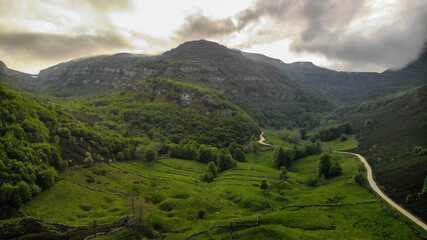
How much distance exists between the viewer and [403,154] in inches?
3925

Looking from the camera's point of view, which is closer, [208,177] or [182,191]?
[182,191]

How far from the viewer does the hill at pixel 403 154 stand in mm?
69250

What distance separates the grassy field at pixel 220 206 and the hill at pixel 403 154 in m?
8.05

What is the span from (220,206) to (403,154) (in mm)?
85055

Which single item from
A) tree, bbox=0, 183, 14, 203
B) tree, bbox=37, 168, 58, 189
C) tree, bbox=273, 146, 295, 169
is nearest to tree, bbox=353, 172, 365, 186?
tree, bbox=273, 146, 295, 169

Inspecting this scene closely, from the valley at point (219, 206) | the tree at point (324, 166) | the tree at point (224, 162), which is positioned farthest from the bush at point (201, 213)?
the tree at point (324, 166)

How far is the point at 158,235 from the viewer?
5956cm

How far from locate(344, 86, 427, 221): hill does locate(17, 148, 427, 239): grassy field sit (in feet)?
26.4

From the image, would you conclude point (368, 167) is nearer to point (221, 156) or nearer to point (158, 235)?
point (221, 156)

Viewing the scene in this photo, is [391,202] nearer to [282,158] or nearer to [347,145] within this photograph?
[282,158]

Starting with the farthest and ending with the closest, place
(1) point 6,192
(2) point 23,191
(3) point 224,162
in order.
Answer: (3) point 224,162 < (2) point 23,191 < (1) point 6,192

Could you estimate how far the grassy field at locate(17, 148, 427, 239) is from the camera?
193ft

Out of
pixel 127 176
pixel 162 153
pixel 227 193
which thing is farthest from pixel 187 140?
pixel 227 193

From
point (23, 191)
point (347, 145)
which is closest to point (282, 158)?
point (347, 145)
